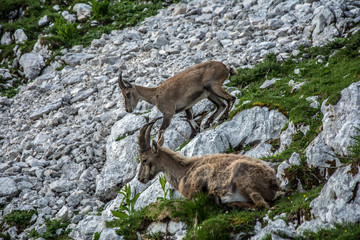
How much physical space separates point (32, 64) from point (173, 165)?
13.9 metres

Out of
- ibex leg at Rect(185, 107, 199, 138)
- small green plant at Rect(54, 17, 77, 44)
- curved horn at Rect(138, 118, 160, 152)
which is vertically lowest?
ibex leg at Rect(185, 107, 199, 138)

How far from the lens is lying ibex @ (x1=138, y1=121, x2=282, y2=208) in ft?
19.7

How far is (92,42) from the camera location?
18984mm

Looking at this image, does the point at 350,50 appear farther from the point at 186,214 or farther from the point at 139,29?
the point at 139,29

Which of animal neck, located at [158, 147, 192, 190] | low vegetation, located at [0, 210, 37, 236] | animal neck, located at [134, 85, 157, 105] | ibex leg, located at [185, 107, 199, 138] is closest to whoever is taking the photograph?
animal neck, located at [158, 147, 192, 190]

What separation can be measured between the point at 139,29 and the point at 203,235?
14976 mm

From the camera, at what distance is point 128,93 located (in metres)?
12.5

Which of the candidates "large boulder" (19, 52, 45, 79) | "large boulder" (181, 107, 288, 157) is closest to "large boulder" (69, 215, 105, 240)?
"large boulder" (181, 107, 288, 157)

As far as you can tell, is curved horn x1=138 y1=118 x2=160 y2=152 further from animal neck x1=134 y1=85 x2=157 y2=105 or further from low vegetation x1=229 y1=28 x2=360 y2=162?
animal neck x1=134 y1=85 x2=157 y2=105

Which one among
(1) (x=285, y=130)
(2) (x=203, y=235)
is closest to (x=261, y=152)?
(1) (x=285, y=130)

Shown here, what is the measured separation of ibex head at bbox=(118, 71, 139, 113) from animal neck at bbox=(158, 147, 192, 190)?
16.2ft

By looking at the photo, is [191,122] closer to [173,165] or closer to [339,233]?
[173,165]

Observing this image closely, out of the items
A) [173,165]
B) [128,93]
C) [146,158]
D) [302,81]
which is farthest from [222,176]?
[128,93]

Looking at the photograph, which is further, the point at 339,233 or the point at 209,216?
the point at 209,216
